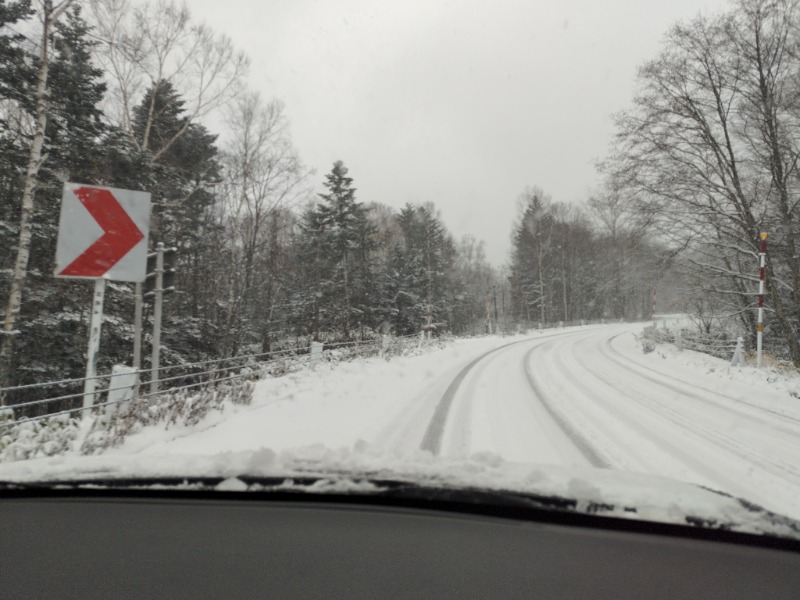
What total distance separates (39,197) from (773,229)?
22975 millimetres

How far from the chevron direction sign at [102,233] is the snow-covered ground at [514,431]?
7.45ft

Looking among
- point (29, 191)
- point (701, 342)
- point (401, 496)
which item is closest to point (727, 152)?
point (701, 342)

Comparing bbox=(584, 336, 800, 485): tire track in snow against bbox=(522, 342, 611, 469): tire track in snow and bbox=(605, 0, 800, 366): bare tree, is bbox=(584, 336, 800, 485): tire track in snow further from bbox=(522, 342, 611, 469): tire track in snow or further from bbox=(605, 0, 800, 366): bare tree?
bbox=(605, 0, 800, 366): bare tree

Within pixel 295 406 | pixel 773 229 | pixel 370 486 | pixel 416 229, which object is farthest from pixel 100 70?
pixel 416 229

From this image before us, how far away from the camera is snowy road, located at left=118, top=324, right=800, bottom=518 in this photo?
4.02 metres

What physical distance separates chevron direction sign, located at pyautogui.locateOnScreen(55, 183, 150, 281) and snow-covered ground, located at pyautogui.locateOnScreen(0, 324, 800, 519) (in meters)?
2.27

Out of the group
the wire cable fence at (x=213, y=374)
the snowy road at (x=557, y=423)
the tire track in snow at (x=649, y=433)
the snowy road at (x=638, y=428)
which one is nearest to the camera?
the tire track in snow at (x=649, y=433)

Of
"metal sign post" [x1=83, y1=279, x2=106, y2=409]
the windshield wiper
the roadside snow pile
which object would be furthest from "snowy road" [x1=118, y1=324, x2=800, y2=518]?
"metal sign post" [x1=83, y1=279, x2=106, y2=409]

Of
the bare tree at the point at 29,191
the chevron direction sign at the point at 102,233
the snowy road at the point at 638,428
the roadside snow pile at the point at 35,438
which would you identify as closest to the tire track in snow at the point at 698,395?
the snowy road at the point at 638,428

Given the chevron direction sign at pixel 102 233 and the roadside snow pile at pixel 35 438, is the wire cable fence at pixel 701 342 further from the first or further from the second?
the roadside snow pile at pixel 35 438

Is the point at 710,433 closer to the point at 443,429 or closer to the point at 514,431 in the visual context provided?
the point at 514,431

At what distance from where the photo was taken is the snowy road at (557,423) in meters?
4.02

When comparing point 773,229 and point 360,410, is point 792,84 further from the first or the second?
point 360,410

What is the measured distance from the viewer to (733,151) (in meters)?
12.5
